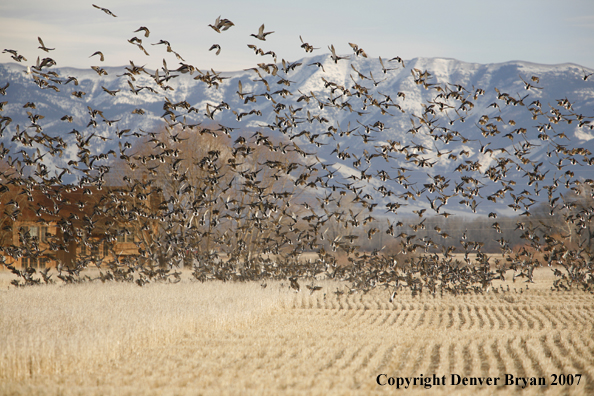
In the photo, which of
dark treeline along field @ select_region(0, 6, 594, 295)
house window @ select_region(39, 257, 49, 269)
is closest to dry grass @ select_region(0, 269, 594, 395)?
dark treeline along field @ select_region(0, 6, 594, 295)

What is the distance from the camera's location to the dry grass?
11.6m

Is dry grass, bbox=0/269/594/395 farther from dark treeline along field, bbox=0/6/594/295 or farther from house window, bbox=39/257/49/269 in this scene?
house window, bbox=39/257/49/269

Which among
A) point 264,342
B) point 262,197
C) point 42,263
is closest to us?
point 264,342

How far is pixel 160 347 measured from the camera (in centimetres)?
1532

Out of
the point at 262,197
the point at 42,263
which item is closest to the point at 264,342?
the point at 262,197

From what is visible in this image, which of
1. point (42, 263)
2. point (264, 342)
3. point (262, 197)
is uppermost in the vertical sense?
point (262, 197)

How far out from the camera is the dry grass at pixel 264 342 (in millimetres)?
11609

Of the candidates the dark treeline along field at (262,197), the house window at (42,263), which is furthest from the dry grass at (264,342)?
the house window at (42,263)

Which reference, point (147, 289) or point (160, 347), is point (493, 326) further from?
point (147, 289)

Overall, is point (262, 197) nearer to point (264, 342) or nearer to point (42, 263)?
point (264, 342)

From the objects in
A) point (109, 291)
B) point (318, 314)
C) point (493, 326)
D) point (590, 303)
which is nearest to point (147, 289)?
point (109, 291)

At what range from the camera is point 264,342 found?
16016 mm

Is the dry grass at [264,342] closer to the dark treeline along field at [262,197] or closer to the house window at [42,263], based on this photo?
the dark treeline along field at [262,197]

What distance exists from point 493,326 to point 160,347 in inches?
508
